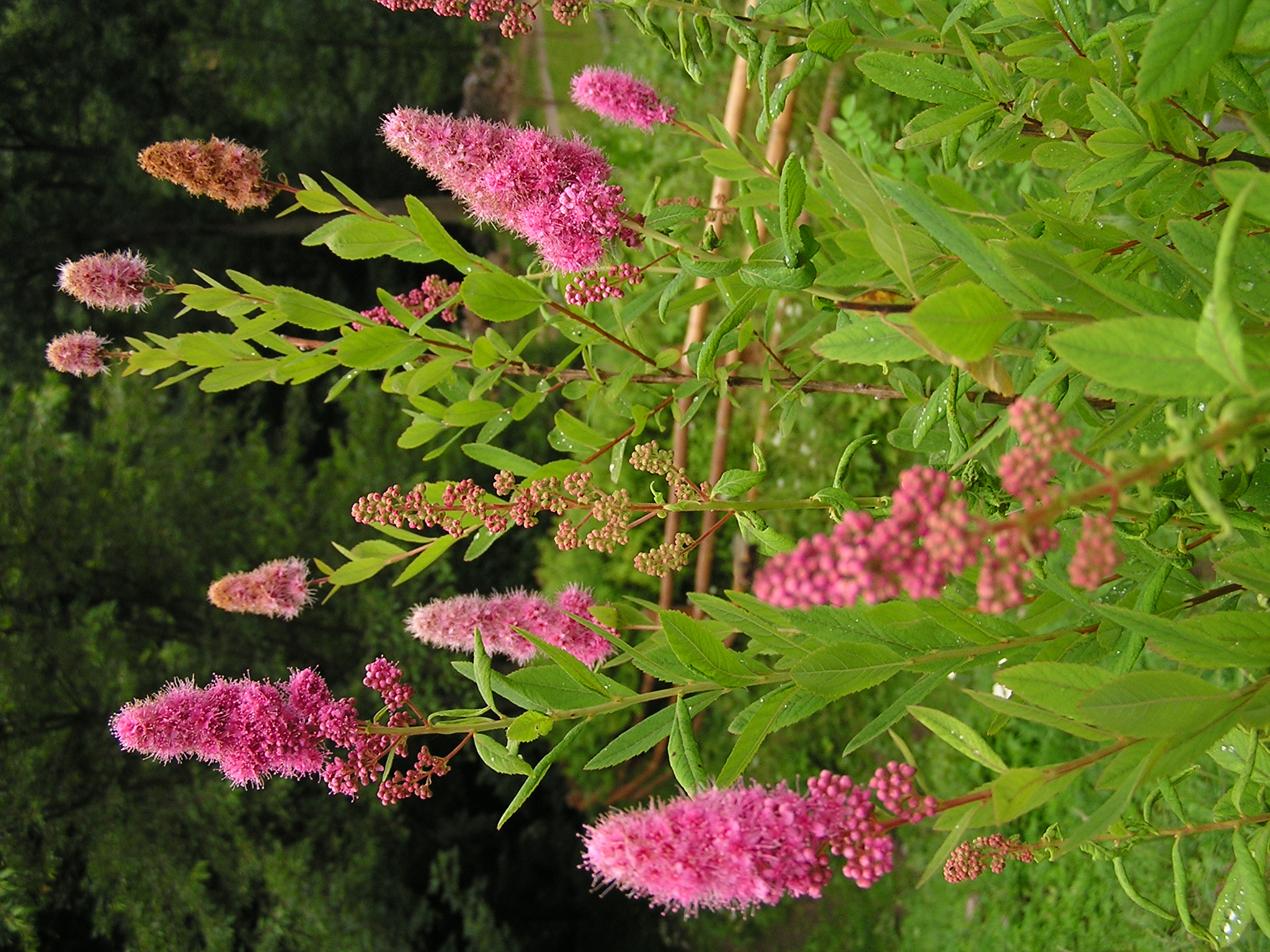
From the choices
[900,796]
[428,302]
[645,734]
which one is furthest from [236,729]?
[900,796]

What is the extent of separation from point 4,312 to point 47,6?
116 cm

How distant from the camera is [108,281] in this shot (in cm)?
98

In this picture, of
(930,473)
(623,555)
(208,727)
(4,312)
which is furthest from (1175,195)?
(4,312)

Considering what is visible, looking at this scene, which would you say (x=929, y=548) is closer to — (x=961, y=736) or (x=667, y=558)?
(x=961, y=736)

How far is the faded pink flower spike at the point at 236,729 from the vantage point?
0.80 m

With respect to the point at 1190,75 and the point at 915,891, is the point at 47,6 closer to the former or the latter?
the point at 1190,75

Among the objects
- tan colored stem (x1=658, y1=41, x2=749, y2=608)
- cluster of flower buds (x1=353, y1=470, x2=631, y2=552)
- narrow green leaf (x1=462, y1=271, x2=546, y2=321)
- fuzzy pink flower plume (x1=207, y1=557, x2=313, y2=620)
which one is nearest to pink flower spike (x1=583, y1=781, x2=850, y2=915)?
cluster of flower buds (x1=353, y1=470, x2=631, y2=552)

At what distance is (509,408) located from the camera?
1.04m

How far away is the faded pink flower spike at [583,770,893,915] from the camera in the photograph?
60 cm

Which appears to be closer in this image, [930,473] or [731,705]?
[930,473]

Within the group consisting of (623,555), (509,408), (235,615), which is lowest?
(235,615)

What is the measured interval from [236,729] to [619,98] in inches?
31.7

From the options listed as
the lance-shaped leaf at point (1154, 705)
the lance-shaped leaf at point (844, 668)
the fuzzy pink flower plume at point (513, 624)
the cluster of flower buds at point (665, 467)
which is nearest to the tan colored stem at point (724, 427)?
the fuzzy pink flower plume at point (513, 624)

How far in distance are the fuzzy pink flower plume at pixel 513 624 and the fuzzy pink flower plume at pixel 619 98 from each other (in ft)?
1.90
